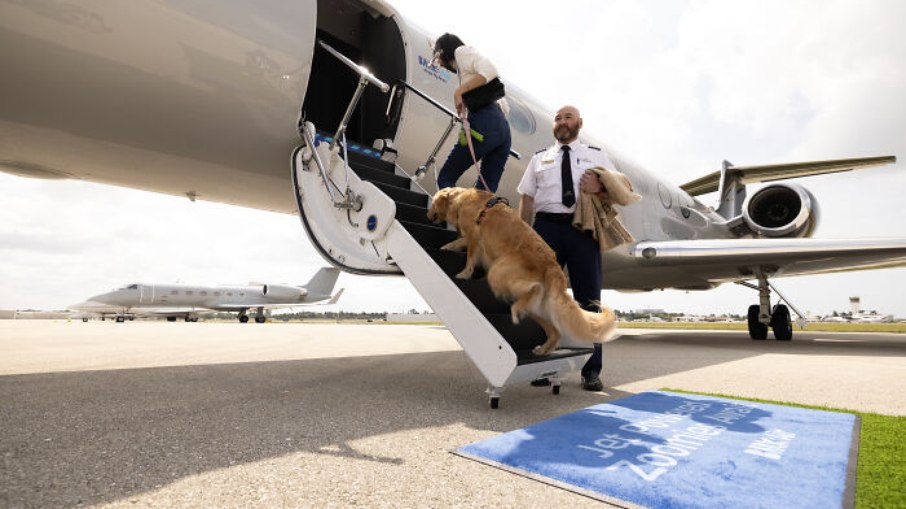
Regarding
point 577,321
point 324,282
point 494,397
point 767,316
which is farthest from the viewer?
point 324,282

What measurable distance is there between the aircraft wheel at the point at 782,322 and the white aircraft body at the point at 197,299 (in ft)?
117

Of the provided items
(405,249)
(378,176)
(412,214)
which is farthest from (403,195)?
(405,249)

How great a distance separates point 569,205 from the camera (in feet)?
11.8

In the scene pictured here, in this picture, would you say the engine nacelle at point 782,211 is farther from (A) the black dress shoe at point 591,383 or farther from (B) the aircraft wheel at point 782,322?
(A) the black dress shoe at point 591,383

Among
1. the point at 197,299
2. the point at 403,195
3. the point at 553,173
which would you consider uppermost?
the point at 553,173

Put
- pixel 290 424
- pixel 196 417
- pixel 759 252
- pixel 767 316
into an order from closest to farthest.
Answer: pixel 290 424, pixel 196 417, pixel 759 252, pixel 767 316

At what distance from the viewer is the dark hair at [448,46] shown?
3.77 m

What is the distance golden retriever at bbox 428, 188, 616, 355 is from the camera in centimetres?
275

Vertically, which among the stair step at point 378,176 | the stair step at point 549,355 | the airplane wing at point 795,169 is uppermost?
the airplane wing at point 795,169

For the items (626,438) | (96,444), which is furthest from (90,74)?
(626,438)

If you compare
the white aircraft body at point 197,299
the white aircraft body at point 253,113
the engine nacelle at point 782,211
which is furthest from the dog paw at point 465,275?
the white aircraft body at point 197,299

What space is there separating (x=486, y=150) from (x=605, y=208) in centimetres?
105

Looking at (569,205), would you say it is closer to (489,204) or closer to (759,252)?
(489,204)

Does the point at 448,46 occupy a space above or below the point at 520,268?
above
